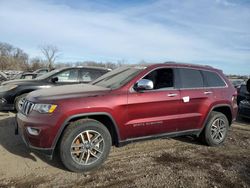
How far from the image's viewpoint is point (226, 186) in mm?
3957

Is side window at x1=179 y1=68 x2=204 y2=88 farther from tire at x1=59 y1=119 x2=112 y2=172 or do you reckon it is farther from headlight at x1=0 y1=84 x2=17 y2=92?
headlight at x1=0 y1=84 x2=17 y2=92

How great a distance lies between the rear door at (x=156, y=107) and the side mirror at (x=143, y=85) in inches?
3.6

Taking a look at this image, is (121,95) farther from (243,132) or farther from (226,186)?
(243,132)

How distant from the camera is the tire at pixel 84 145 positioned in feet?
13.8

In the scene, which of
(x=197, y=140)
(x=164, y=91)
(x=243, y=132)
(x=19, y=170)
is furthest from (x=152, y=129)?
(x=243, y=132)

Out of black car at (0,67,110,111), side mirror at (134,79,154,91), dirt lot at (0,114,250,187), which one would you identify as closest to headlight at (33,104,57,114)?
dirt lot at (0,114,250,187)

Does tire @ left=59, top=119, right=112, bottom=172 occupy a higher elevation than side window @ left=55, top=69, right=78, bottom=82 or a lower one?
lower

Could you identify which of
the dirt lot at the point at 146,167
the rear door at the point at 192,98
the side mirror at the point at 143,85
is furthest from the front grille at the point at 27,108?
the rear door at the point at 192,98

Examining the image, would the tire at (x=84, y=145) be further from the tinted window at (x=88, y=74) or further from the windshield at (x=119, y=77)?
Result: the tinted window at (x=88, y=74)

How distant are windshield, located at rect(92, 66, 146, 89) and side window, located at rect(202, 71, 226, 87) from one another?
1661 millimetres

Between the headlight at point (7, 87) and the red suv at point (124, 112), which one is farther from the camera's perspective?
the headlight at point (7, 87)

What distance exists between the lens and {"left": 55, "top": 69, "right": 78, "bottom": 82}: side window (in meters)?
9.19

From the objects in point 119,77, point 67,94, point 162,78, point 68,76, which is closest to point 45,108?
point 67,94

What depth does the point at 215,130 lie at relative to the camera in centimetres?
595
